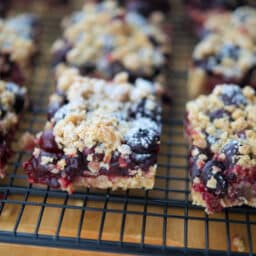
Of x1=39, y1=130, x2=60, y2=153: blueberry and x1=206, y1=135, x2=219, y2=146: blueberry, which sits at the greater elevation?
x1=39, y1=130, x2=60, y2=153: blueberry

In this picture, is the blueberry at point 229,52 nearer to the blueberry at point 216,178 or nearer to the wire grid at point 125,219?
the wire grid at point 125,219

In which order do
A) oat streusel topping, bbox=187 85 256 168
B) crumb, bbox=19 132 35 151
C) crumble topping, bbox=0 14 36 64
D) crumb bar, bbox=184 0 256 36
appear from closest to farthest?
oat streusel topping, bbox=187 85 256 168 < crumb, bbox=19 132 35 151 < crumble topping, bbox=0 14 36 64 < crumb bar, bbox=184 0 256 36

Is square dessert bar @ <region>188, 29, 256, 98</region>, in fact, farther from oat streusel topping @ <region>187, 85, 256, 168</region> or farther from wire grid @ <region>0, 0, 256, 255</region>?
wire grid @ <region>0, 0, 256, 255</region>

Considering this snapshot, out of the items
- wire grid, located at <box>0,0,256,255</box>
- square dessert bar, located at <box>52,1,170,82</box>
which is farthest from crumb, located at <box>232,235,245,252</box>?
square dessert bar, located at <box>52,1,170,82</box>

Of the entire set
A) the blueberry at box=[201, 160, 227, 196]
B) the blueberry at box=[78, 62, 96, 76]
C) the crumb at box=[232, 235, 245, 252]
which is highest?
the blueberry at box=[201, 160, 227, 196]

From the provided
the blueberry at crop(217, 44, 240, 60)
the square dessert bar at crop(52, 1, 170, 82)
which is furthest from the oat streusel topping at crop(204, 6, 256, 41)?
the square dessert bar at crop(52, 1, 170, 82)

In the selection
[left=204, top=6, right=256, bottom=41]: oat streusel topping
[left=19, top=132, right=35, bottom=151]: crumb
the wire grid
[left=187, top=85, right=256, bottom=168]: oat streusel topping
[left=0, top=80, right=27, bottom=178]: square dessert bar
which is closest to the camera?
the wire grid

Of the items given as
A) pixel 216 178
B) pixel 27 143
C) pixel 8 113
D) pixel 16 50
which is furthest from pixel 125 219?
pixel 16 50

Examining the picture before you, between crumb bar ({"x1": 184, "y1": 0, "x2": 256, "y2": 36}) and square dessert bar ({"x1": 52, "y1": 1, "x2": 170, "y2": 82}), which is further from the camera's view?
crumb bar ({"x1": 184, "y1": 0, "x2": 256, "y2": 36})
